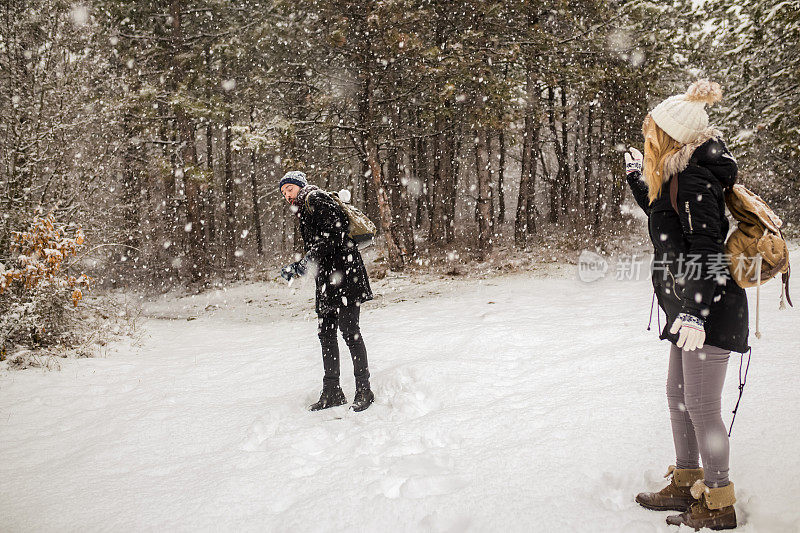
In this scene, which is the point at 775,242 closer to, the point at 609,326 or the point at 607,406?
the point at 607,406

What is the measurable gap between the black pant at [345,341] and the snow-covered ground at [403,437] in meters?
0.36

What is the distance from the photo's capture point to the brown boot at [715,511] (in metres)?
2.39

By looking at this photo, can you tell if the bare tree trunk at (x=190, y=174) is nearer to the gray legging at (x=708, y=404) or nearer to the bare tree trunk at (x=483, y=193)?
the bare tree trunk at (x=483, y=193)

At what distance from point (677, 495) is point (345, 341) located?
9.39 ft

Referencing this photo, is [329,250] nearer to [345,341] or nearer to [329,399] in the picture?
[345,341]

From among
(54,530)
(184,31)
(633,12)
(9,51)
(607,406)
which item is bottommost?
(54,530)

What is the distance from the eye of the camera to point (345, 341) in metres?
4.53

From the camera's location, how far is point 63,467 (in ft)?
12.7

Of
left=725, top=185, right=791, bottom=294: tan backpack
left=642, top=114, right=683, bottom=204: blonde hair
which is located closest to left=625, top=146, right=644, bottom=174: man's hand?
left=642, top=114, right=683, bottom=204: blonde hair

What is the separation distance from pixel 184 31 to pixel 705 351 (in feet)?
57.1

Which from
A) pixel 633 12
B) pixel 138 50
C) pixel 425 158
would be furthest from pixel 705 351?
pixel 425 158

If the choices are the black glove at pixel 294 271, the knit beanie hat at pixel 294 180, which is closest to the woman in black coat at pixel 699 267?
the black glove at pixel 294 271

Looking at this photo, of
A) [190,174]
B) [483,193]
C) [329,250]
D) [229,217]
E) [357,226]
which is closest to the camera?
[329,250]

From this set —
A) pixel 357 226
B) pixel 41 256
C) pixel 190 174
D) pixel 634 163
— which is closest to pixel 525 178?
pixel 190 174
